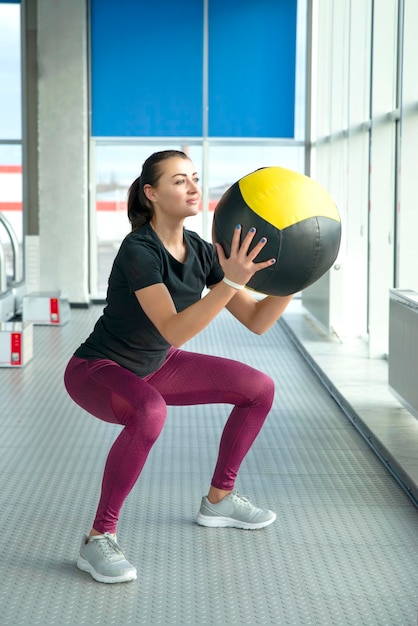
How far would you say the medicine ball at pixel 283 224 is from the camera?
2.00 meters

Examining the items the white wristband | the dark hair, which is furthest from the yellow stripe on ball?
the dark hair

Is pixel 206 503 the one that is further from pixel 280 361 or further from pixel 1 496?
pixel 280 361

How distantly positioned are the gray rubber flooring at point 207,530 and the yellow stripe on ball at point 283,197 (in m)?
0.95

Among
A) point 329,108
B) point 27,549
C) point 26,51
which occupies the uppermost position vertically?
point 26,51

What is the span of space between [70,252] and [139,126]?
1449 millimetres

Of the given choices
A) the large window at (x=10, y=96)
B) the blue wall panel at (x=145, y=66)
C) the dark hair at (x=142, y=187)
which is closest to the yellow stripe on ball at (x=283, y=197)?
the dark hair at (x=142, y=187)

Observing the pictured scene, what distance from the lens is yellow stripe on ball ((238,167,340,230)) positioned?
2002 mm

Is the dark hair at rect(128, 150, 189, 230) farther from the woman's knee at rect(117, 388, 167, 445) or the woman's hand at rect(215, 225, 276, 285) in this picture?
the woman's knee at rect(117, 388, 167, 445)

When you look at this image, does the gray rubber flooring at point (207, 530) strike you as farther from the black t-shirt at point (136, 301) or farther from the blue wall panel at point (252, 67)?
the blue wall panel at point (252, 67)

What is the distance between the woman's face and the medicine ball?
16cm

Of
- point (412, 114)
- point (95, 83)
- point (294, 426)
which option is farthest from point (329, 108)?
point (294, 426)

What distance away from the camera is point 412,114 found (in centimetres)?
419

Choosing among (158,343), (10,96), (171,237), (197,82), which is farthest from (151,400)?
(10,96)

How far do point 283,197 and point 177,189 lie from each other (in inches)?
13.6
